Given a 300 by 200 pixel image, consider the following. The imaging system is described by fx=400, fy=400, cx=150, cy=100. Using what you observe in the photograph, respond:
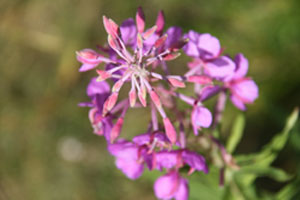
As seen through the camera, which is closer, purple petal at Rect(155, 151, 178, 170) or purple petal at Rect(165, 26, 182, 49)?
purple petal at Rect(155, 151, 178, 170)

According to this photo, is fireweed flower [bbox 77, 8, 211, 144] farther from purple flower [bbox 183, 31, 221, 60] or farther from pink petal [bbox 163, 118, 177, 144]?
purple flower [bbox 183, 31, 221, 60]

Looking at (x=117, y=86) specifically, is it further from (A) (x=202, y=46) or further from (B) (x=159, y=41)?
(A) (x=202, y=46)

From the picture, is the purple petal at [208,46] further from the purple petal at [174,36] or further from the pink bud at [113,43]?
the pink bud at [113,43]

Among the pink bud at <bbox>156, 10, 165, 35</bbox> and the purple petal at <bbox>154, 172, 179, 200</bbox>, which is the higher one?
the pink bud at <bbox>156, 10, 165, 35</bbox>

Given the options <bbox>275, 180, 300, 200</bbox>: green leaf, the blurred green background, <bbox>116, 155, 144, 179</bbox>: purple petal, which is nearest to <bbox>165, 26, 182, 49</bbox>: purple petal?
<bbox>116, 155, 144, 179</bbox>: purple petal

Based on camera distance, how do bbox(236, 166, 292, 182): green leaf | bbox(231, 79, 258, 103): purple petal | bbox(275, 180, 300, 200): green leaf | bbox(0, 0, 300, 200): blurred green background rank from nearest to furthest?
bbox(231, 79, 258, 103): purple petal, bbox(236, 166, 292, 182): green leaf, bbox(275, 180, 300, 200): green leaf, bbox(0, 0, 300, 200): blurred green background

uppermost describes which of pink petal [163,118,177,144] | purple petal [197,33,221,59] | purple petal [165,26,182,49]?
purple petal [165,26,182,49]

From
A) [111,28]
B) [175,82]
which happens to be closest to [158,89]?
[175,82]

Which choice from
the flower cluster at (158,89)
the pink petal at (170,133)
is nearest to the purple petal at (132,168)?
the flower cluster at (158,89)

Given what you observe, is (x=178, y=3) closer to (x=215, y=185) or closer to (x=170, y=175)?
(x=215, y=185)
